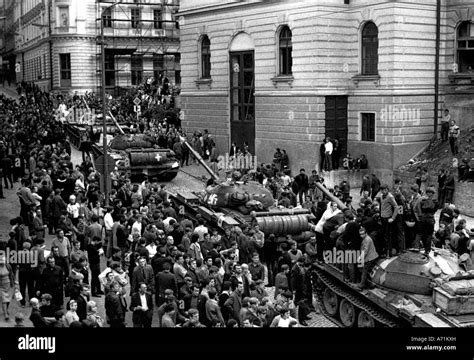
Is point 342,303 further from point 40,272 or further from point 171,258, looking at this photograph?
point 40,272

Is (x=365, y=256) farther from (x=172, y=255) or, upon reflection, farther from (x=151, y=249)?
(x=151, y=249)

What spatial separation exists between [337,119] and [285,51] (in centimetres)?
435

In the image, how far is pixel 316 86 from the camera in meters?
34.1

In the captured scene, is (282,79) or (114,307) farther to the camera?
(282,79)

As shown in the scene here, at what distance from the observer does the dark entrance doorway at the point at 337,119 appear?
34406 millimetres

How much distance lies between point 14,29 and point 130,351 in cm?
2948

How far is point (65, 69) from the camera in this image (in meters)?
61.1

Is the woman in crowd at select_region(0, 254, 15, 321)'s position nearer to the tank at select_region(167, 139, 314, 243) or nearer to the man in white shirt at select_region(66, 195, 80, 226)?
the man in white shirt at select_region(66, 195, 80, 226)

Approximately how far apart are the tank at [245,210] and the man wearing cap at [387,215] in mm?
3989

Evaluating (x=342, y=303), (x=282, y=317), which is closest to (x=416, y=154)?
(x=342, y=303)

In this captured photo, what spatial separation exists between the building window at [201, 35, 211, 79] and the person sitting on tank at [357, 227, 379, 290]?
91.1ft

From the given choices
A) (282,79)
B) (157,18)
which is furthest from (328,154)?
(157,18)

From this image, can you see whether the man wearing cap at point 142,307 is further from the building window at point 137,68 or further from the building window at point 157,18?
the building window at point 157,18

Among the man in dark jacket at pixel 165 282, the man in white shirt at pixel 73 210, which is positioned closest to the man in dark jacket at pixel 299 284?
the man in dark jacket at pixel 165 282
